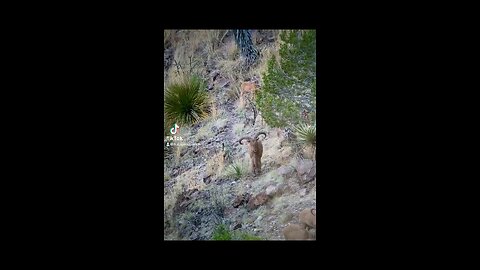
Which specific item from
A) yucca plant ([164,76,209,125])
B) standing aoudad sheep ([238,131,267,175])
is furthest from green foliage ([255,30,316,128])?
yucca plant ([164,76,209,125])

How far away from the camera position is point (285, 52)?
13.7 ft

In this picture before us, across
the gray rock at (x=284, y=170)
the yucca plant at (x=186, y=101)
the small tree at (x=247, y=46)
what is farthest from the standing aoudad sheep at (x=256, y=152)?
the small tree at (x=247, y=46)

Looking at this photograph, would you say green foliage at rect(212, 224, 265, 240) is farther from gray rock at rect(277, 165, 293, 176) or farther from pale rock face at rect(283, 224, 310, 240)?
gray rock at rect(277, 165, 293, 176)

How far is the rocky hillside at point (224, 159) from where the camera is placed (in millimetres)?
4125

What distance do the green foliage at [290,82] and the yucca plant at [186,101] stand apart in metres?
0.44

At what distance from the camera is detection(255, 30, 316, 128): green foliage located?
13.4ft

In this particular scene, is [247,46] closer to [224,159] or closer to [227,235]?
[224,159]

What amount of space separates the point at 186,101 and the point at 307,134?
0.98 m

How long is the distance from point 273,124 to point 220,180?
0.61 m

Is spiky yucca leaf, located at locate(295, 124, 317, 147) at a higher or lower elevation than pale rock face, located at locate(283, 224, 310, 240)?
higher

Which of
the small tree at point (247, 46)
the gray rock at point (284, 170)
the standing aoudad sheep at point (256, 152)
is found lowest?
the gray rock at point (284, 170)

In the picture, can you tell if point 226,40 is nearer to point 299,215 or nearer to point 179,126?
point 179,126

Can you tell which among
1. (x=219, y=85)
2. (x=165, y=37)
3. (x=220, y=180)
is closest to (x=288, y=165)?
(x=220, y=180)

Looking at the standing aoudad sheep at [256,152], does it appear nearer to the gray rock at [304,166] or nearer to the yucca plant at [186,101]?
the gray rock at [304,166]
